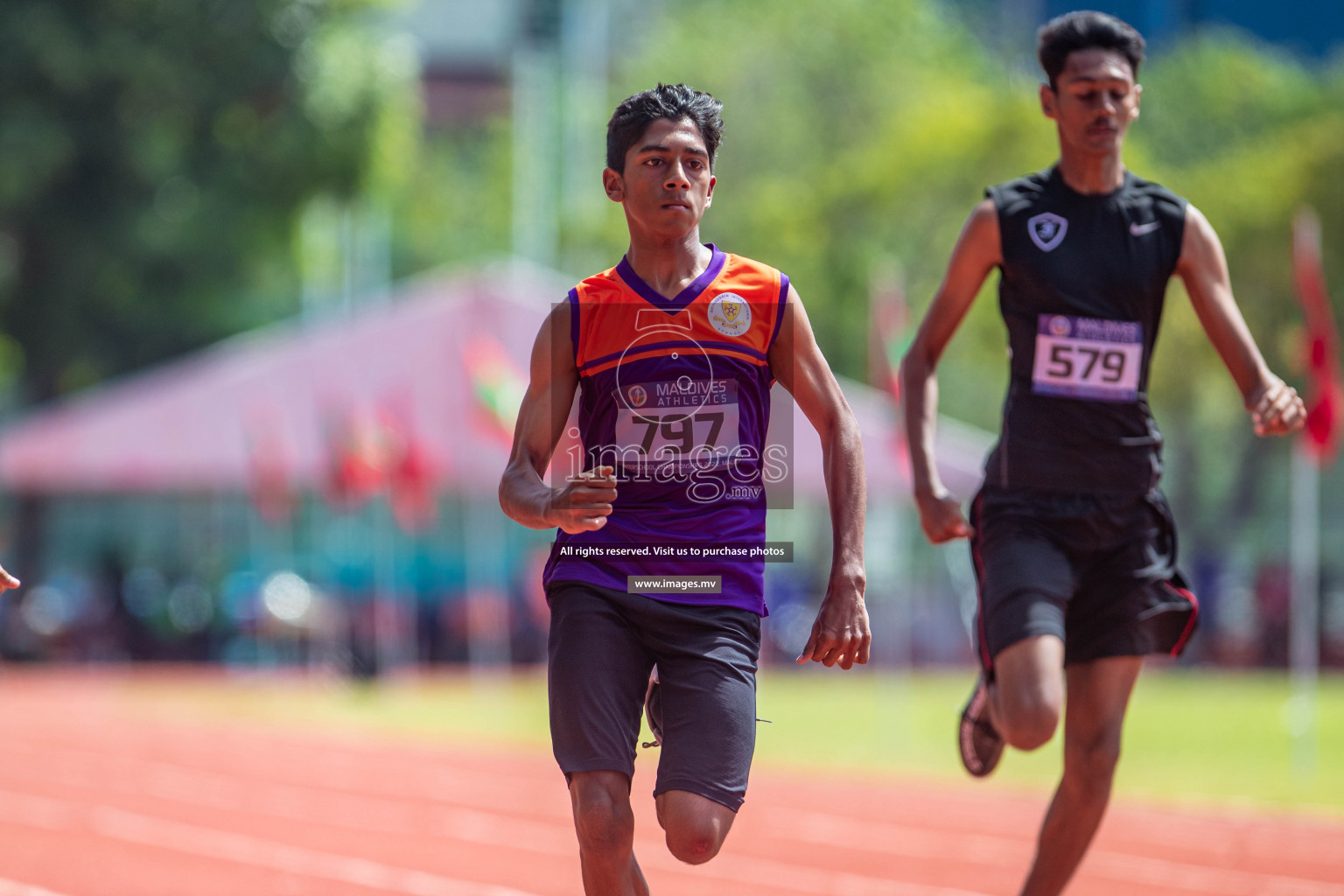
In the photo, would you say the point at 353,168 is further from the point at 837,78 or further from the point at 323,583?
the point at 837,78

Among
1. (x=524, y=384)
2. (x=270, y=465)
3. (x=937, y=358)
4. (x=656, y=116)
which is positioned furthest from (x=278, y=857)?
(x=270, y=465)

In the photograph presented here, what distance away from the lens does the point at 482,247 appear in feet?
186

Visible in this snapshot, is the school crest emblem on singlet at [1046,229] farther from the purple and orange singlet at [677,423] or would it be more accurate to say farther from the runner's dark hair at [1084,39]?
the purple and orange singlet at [677,423]

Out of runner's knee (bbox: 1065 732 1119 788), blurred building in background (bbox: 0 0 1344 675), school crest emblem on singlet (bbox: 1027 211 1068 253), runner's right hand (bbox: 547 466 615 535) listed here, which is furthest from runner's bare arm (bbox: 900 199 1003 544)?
blurred building in background (bbox: 0 0 1344 675)

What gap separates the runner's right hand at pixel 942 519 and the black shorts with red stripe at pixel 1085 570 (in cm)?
13

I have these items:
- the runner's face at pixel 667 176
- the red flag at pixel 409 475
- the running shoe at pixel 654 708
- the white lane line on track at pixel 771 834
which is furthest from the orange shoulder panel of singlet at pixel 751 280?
the red flag at pixel 409 475

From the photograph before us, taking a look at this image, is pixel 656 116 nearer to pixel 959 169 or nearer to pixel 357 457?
pixel 357 457

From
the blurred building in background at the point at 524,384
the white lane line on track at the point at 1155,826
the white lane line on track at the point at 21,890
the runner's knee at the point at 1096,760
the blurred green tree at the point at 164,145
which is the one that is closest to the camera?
the runner's knee at the point at 1096,760

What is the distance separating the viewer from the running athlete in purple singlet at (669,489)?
4.25 m

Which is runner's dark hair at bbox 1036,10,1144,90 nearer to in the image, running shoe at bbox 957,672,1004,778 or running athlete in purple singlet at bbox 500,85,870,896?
running athlete in purple singlet at bbox 500,85,870,896

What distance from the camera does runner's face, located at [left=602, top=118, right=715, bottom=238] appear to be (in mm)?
4438

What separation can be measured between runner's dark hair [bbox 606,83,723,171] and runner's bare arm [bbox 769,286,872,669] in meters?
0.44

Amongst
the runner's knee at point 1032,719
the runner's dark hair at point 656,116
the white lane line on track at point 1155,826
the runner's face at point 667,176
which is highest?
the runner's dark hair at point 656,116

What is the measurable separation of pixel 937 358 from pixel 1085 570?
75 cm
